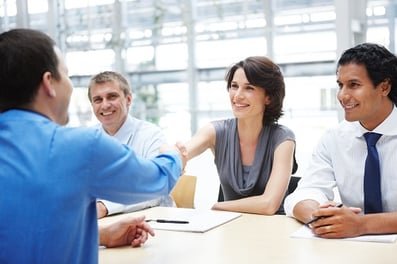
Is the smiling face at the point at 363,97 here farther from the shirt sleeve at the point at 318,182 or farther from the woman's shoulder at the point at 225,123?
the woman's shoulder at the point at 225,123

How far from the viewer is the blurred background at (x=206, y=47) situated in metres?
4.26

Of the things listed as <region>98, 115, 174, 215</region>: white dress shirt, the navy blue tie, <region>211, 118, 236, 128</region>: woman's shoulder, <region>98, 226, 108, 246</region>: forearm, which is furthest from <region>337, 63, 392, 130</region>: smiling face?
<region>98, 226, 108, 246</region>: forearm

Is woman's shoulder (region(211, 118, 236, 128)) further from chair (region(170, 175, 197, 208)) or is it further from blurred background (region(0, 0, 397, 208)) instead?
blurred background (region(0, 0, 397, 208))

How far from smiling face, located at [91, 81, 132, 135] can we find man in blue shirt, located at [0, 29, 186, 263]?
1.63 metres

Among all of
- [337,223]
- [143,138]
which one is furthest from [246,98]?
[337,223]

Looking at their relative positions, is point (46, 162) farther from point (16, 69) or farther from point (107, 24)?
point (107, 24)

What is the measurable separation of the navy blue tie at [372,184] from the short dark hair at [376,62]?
0.31 meters

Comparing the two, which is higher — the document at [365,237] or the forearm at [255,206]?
the document at [365,237]

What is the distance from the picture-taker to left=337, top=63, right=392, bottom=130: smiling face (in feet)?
7.41

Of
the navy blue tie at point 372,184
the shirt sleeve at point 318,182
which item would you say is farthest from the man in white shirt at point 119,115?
the navy blue tie at point 372,184

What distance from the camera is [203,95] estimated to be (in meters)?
4.91

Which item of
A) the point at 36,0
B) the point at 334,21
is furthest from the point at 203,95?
the point at 36,0

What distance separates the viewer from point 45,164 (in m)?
1.24

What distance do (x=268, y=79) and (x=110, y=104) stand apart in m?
0.93
